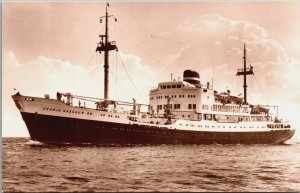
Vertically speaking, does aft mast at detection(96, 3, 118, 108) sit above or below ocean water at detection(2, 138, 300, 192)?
above

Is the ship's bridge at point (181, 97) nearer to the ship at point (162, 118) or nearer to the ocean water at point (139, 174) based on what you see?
the ship at point (162, 118)

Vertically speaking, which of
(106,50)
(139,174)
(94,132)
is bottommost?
(139,174)

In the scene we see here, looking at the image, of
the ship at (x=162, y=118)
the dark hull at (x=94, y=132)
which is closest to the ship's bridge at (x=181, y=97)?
the ship at (x=162, y=118)

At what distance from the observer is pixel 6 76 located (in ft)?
60.3

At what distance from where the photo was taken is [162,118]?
33.5 meters

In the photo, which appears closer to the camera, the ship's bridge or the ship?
the ship

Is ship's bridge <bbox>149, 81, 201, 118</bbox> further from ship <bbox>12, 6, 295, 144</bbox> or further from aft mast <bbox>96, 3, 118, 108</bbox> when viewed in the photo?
aft mast <bbox>96, 3, 118, 108</bbox>

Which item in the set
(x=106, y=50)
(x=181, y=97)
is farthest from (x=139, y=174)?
(x=181, y=97)

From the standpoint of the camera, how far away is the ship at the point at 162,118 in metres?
28.3

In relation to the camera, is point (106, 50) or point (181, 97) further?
point (181, 97)

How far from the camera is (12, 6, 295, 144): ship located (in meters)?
28.3

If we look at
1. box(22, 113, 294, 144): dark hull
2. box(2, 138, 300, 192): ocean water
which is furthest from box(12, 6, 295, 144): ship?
box(2, 138, 300, 192): ocean water

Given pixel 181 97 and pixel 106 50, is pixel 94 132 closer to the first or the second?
pixel 106 50

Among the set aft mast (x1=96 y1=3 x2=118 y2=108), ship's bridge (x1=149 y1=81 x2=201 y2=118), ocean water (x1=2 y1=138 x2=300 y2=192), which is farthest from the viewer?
ship's bridge (x1=149 y1=81 x2=201 y2=118)
